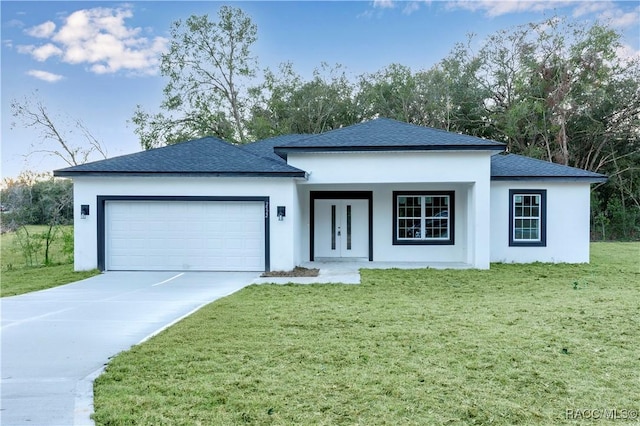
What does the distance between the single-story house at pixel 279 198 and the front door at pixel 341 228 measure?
994mm

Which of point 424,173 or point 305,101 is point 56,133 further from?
point 424,173

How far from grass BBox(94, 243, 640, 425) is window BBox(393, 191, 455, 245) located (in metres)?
5.69

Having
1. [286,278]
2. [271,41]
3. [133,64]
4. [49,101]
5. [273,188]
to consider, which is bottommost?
[286,278]

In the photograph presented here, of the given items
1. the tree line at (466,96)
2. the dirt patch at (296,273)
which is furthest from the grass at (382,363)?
the tree line at (466,96)

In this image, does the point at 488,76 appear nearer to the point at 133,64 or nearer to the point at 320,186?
the point at 320,186

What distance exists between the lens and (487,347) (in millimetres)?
5004

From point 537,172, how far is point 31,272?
52.0ft

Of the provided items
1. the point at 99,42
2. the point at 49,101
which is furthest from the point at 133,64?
the point at 49,101

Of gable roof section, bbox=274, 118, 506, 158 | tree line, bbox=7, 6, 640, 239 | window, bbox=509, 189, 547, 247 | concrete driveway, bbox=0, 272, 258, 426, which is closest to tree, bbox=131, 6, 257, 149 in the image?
tree line, bbox=7, 6, 640, 239

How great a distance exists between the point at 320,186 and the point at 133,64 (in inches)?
518

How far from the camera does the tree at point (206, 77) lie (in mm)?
27562

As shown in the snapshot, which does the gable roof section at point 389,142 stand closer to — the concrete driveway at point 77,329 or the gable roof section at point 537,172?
the gable roof section at point 537,172

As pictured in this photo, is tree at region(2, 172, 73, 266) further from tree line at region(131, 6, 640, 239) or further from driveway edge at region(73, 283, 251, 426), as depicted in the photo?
driveway edge at region(73, 283, 251, 426)

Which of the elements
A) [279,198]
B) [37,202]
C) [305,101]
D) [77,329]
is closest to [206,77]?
[305,101]
